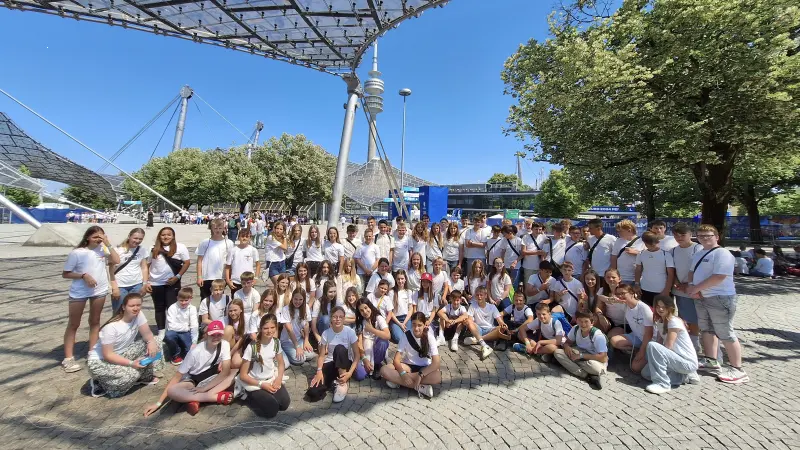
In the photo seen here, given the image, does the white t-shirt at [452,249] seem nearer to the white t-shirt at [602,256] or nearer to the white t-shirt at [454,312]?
the white t-shirt at [454,312]

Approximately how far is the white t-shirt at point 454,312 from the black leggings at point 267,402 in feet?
9.47

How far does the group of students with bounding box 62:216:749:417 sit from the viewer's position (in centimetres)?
408

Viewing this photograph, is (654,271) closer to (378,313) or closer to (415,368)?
(415,368)

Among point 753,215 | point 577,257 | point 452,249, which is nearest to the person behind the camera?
point 577,257

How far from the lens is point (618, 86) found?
9789 mm

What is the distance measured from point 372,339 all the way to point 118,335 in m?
3.03

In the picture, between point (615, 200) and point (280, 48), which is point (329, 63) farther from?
point (615, 200)

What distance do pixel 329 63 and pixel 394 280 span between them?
1012cm

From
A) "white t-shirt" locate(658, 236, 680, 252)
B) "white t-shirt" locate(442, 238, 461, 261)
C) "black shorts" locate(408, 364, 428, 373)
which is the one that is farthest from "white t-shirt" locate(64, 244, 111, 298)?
"white t-shirt" locate(658, 236, 680, 252)

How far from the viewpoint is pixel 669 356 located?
446 centimetres

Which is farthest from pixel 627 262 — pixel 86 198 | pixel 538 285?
pixel 86 198

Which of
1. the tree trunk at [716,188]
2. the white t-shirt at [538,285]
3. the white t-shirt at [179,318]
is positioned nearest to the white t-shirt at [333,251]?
the white t-shirt at [179,318]

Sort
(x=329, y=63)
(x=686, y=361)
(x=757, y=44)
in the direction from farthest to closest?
(x=329, y=63) → (x=757, y=44) → (x=686, y=361)

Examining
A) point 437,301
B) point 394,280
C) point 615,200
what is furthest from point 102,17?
point 615,200
